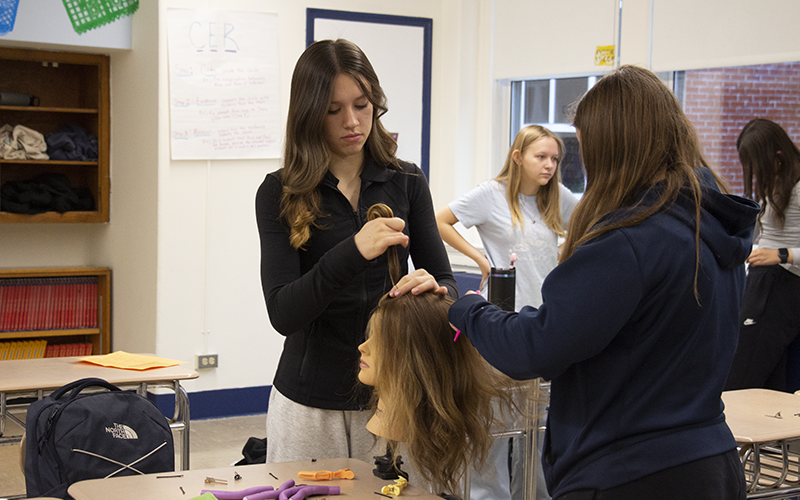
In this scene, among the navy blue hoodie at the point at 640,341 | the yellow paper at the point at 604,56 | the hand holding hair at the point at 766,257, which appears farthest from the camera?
the yellow paper at the point at 604,56

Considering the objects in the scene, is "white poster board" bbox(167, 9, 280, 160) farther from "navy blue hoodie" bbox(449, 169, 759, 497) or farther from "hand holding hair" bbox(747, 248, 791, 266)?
"navy blue hoodie" bbox(449, 169, 759, 497)

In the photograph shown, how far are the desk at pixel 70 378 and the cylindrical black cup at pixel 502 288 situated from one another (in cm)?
131

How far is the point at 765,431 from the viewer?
231 cm

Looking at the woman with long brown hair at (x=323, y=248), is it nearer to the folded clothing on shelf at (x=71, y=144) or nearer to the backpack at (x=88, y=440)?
the backpack at (x=88, y=440)

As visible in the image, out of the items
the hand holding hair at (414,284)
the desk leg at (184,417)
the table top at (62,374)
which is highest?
the hand holding hair at (414,284)

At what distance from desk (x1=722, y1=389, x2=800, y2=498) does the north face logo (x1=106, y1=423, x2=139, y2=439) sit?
1689 mm

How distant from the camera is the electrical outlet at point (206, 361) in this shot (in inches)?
188

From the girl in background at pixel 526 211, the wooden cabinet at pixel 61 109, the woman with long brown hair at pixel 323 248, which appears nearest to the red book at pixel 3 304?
the wooden cabinet at pixel 61 109

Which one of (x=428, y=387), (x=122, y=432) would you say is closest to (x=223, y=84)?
(x=122, y=432)

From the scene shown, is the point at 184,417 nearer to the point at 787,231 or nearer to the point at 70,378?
the point at 70,378

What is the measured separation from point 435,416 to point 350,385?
0.71 ft

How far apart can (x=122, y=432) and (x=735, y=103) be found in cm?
344

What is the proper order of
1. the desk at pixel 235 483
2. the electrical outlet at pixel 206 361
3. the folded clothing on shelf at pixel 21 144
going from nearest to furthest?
the desk at pixel 235 483
the electrical outlet at pixel 206 361
the folded clothing on shelf at pixel 21 144

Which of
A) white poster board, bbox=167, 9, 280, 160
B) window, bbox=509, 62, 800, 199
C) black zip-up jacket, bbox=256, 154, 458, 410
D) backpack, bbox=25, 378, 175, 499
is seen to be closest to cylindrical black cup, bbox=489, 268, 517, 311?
black zip-up jacket, bbox=256, 154, 458, 410
